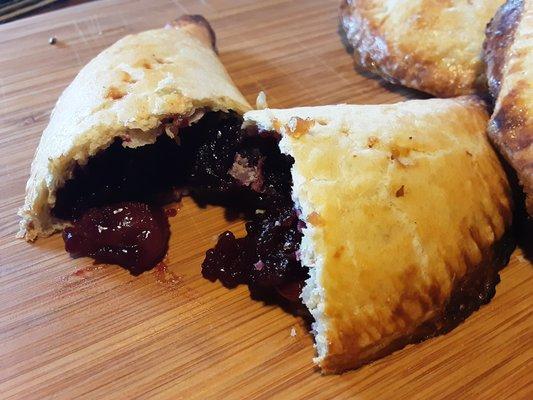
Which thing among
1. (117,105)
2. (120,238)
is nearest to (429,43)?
(117,105)

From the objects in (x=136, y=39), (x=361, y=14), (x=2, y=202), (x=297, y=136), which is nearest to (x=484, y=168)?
(x=297, y=136)

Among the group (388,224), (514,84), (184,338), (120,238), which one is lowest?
(184,338)

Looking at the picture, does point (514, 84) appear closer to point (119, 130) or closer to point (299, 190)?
point (299, 190)

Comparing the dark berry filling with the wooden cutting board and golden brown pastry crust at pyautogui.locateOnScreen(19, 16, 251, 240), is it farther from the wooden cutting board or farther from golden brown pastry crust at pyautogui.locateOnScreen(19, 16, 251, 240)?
golden brown pastry crust at pyautogui.locateOnScreen(19, 16, 251, 240)

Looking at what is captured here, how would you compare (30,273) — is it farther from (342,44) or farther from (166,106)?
(342,44)

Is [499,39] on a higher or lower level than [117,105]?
higher

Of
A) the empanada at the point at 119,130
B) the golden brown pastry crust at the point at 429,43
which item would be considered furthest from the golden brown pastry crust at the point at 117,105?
the golden brown pastry crust at the point at 429,43
